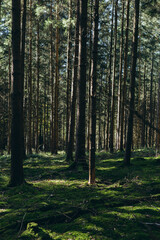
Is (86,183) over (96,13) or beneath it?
beneath

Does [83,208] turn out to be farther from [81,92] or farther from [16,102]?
[81,92]

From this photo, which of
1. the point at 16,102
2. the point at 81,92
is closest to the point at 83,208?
the point at 16,102

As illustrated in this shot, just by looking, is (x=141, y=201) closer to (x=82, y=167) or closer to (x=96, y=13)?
(x=82, y=167)

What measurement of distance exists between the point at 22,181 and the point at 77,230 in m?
4.40

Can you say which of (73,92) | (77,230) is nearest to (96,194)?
(77,230)

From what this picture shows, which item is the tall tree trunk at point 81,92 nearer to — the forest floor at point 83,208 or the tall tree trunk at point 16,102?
the forest floor at point 83,208

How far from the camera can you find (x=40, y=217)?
5.21m

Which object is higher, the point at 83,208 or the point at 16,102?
the point at 16,102

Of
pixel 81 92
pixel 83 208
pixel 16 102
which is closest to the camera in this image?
pixel 83 208

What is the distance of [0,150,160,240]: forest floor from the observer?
446 centimetres

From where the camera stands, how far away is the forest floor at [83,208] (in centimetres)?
446

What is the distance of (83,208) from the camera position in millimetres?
5594

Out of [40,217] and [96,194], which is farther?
[96,194]

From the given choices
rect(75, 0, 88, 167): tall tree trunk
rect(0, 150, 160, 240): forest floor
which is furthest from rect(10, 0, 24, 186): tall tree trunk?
rect(75, 0, 88, 167): tall tree trunk
